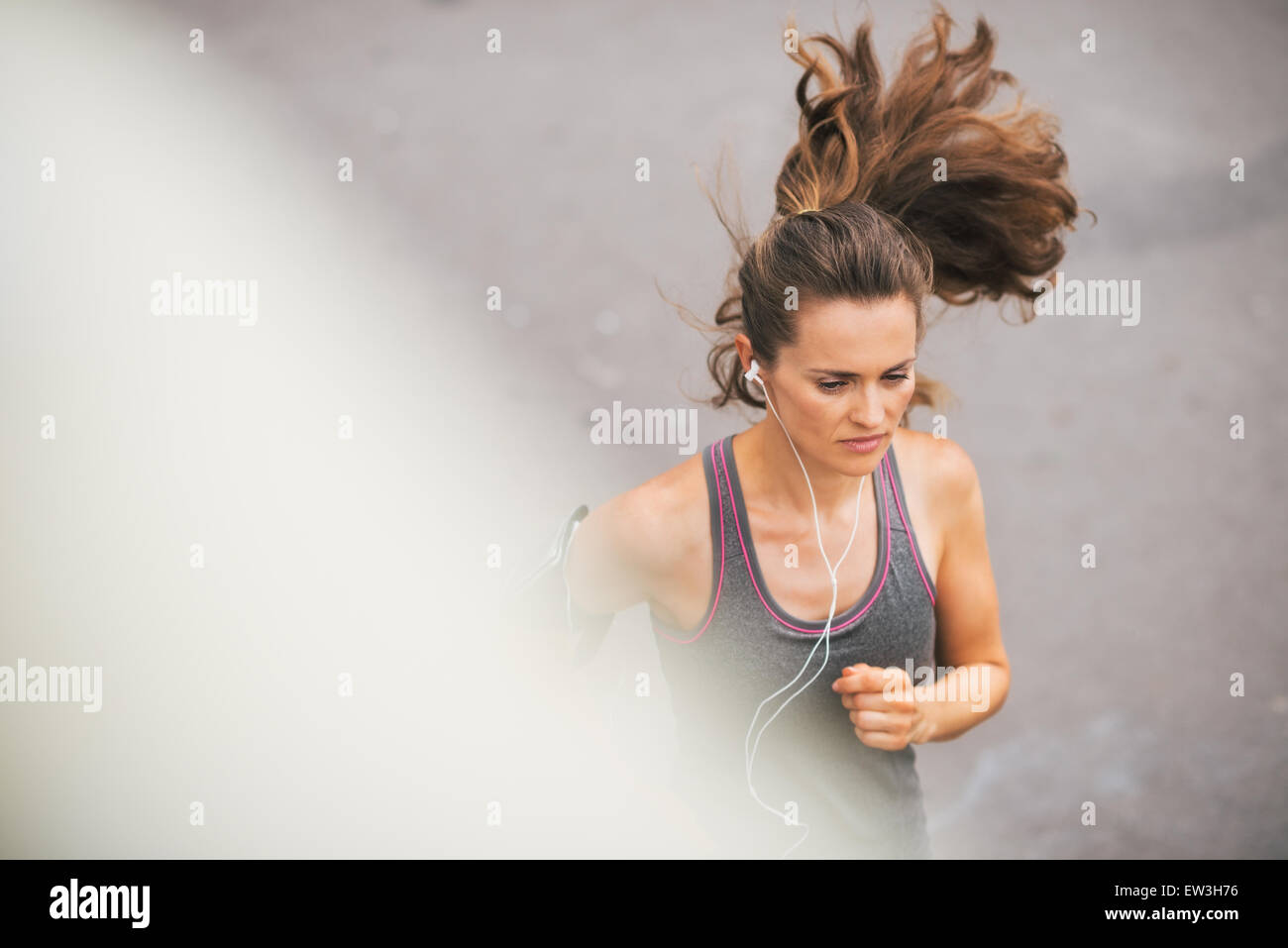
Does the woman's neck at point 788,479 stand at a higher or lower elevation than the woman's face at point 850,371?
lower

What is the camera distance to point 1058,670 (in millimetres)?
2678

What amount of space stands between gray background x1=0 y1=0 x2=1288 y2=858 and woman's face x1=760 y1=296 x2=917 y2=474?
87cm

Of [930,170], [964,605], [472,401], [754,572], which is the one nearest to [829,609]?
[754,572]

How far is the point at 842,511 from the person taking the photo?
1.65m

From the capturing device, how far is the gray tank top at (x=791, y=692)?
160 centimetres

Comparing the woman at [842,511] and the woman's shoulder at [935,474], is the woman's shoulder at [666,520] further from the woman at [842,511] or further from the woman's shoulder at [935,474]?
the woman's shoulder at [935,474]

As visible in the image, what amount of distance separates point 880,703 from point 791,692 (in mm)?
168

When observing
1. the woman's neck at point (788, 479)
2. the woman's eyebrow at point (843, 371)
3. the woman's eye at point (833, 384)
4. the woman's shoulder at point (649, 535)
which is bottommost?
the woman's shoulder at point (649, 535)

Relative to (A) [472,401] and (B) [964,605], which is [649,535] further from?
(A) [472,401]

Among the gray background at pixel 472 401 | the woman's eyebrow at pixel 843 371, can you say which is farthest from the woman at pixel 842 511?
the gray background at pixel 472 401

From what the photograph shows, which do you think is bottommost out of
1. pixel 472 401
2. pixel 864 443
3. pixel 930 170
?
pixel 864 443

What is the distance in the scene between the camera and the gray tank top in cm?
160

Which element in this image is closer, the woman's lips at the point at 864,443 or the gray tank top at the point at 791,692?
the woman's lips at the point at 864,443

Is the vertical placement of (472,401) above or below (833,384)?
above
